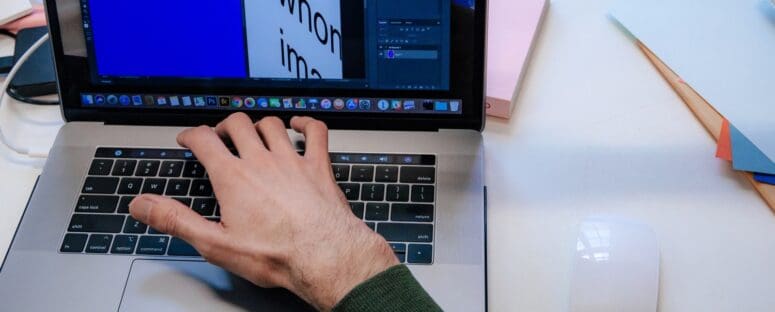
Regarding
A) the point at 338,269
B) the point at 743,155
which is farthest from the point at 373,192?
the point at 743,155

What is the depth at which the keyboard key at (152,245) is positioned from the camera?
0.73 metres

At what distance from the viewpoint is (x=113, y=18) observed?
81cm

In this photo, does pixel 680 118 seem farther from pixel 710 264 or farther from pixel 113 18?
pixel 113 18

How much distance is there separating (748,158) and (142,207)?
577mm

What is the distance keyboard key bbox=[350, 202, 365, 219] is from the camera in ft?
2.47

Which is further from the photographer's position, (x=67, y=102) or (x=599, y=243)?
(x=67, y=102)

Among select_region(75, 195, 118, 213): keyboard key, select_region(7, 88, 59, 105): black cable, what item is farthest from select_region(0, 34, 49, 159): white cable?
select_region(75, 195, 118, 213): keyboard key

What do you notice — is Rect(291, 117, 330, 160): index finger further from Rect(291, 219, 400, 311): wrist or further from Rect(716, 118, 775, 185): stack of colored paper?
Rect(716, 118, 775, 185): stack of colored paper

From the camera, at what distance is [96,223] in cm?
76

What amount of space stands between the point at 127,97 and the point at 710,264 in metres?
0.59

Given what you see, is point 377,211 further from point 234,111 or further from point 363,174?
point 234,111

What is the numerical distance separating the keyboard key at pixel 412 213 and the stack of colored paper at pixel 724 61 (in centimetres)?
31

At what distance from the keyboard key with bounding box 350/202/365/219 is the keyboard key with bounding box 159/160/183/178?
0.18 m

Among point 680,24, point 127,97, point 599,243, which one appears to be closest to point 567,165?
point 599,243
